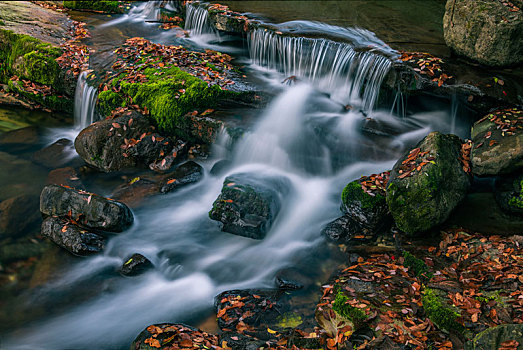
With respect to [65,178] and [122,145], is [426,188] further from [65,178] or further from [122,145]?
[65,178]

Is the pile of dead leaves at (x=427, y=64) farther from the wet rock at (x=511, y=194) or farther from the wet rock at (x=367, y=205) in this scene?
the wet rock at (x=367, y=205)

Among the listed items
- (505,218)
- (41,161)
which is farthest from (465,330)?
(41,161)

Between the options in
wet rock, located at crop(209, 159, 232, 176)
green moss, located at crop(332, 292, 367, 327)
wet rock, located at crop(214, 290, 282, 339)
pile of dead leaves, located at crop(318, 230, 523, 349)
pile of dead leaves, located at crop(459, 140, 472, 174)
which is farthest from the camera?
wet rock, located at crop(209, 159, 232, 176)

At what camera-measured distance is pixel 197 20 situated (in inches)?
478

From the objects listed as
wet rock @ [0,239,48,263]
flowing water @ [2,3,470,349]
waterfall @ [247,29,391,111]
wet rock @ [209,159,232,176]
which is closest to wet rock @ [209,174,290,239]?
flowing water @ [2,3,470,349]

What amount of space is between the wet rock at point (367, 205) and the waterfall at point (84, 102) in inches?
255

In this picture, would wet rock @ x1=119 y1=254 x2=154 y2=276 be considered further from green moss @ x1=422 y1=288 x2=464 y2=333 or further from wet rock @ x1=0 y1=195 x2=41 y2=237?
green moss @ x1=422 y1=288 x2=464 y2=333

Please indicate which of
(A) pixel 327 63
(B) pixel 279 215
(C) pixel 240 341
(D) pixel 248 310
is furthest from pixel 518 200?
(A) pixel 327 63

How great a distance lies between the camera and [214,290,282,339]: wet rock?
17.4ft

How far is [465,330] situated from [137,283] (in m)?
4.51

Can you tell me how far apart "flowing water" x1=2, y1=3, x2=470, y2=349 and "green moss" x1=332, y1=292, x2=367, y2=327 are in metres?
1.21

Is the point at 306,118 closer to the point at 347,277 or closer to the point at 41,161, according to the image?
the point at 347,277

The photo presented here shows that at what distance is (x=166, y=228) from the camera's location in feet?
23.8

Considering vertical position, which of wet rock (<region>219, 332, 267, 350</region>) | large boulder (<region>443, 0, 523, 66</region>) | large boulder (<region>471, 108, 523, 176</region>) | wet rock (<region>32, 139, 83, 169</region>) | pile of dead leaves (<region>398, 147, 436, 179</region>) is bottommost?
wet rock (<region>219, 332, 267, 350</region>)
